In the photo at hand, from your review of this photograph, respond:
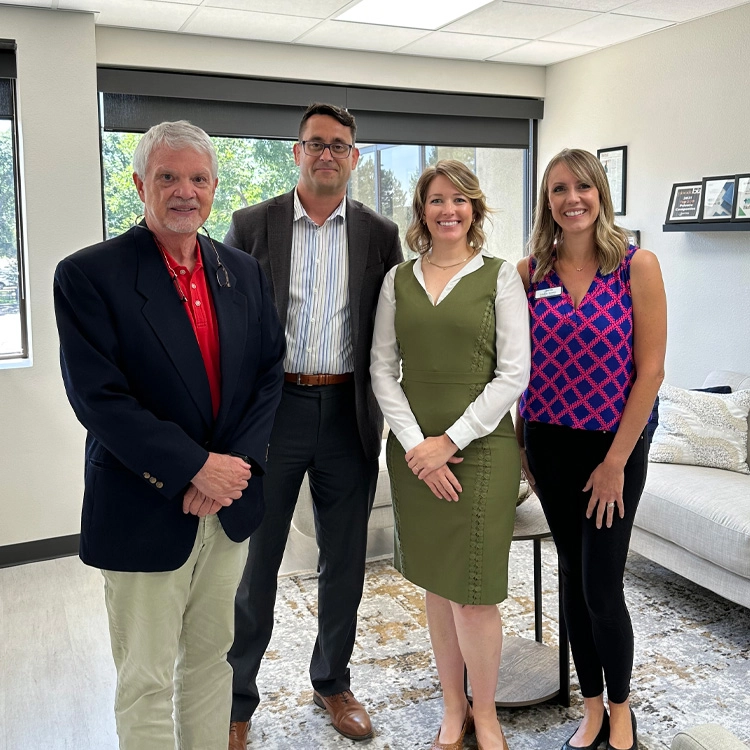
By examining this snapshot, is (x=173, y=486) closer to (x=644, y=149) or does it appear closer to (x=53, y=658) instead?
(x=53, y=658)

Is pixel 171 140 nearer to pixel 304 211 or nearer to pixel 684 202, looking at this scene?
pixel 304 211

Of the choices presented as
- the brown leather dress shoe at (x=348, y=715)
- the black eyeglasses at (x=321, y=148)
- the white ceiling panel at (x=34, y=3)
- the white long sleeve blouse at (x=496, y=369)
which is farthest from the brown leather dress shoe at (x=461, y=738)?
the white ceiling panel at (x=34, y=3)

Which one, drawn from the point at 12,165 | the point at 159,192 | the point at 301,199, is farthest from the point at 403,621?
the point at 12,165

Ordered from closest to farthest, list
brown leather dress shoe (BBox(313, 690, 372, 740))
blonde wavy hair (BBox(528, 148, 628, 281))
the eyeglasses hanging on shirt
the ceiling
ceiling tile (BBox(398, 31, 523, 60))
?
the eyeglasses hanging on shirt → blonde wavy hair (BBox(528, 148, 628, 281)) → brown leather dress shoe (BBox(313, 690, 372, 740)) → the ceiling → ceiling tile (BBox(398, 31, 523, 60))

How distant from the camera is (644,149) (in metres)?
4.53

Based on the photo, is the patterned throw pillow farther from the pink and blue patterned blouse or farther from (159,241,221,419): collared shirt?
(159,241,221,419): collared shirt

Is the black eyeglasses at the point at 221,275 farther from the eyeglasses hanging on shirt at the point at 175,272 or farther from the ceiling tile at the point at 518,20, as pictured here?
the ceiling tile at the point at 518,20

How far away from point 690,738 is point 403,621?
2.17 meters

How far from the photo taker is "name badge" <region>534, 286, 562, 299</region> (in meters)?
2.12

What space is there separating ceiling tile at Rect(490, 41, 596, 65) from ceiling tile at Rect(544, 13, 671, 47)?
0.31ft

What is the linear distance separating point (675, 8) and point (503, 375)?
2.71m

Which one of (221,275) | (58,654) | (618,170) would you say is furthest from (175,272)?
(618,170)

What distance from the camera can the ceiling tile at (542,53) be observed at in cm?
459

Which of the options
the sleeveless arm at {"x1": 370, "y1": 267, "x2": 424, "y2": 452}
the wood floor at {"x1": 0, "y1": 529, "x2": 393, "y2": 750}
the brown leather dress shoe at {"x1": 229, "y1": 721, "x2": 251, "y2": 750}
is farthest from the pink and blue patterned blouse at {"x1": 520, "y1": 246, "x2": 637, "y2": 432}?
the wood floor at {"x1": 0, "y1": 529, "x2": 393, "y2": 750}
